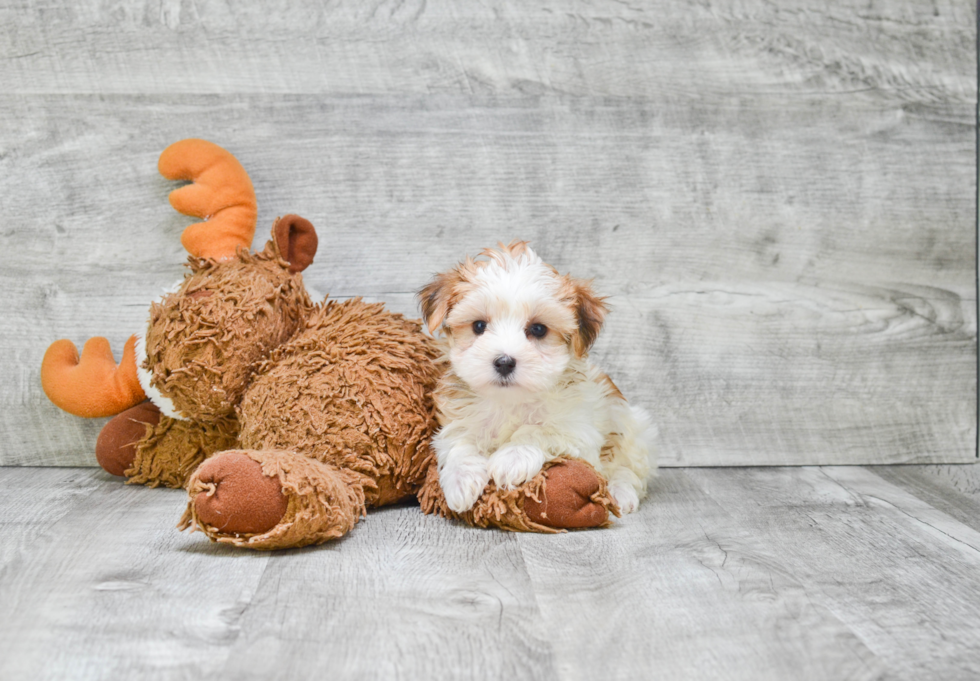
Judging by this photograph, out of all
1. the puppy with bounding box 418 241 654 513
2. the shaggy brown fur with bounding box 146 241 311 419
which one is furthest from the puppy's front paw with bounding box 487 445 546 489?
the shaggy brown fur with bounding box 146 241 311 419

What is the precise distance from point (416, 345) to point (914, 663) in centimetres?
108

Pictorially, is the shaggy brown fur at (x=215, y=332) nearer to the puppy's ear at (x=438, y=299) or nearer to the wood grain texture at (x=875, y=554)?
the puppy's ear at (x=438, y=299)

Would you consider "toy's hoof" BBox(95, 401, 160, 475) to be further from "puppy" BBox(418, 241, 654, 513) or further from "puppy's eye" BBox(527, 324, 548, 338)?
"puppy's eye" BBox(527, 324, 548, 338)

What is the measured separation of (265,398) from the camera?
1706mm

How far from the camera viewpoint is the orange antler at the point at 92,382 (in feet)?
6.54

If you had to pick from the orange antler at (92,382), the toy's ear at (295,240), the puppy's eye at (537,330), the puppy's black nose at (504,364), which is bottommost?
the orange antler at (92,382)

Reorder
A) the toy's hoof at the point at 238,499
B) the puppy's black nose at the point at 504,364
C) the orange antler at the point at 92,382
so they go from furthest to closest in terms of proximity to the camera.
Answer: the orange antler at the point at 92,382
the puppy's black nose at the point at 504,364
the toy's hoof at the point at 238,499

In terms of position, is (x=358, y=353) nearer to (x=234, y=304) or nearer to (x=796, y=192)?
(x=234, y=304)

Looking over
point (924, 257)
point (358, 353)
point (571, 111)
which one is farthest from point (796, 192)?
point (358, 353)

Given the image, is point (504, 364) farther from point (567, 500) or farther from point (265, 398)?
point (265, 398)

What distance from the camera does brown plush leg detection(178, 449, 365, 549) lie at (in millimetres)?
1390

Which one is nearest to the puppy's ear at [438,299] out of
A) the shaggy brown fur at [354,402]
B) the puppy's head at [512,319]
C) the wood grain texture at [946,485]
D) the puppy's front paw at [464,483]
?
the puppy's head at [512,319]

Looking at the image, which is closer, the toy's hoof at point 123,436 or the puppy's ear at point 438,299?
the puppy's ear at point 438,299

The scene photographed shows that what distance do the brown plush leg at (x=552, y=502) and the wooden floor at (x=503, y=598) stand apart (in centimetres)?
4
